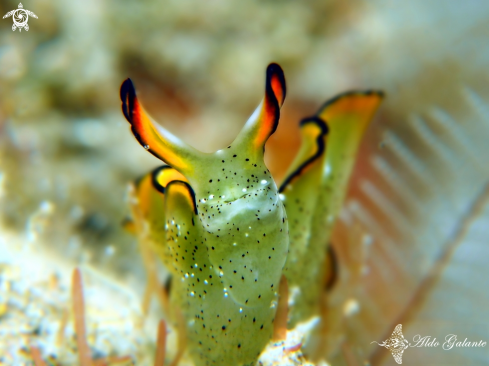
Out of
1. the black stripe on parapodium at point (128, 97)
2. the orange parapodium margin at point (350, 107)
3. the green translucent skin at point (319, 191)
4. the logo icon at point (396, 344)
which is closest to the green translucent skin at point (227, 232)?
the black stripe on parapodium at point (128, 97)

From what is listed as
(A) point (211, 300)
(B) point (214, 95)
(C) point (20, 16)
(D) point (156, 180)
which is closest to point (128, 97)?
(D) point (156, 180)

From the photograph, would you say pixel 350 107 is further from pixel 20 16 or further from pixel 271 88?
pixel 20 16

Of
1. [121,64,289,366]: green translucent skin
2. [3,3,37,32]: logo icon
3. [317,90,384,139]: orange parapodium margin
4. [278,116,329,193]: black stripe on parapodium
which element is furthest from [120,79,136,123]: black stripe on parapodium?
[3,3,37,32]: logo icon

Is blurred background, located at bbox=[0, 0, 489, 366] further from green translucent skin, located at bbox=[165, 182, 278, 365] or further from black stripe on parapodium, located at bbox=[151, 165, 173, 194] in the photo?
black stripe on parapodium, located at bbox=[151, 165, 173, 194]

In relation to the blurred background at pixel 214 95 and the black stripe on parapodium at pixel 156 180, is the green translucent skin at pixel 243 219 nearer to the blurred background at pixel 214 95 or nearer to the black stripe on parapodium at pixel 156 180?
the black stripe on parapodium at pixel 156 180

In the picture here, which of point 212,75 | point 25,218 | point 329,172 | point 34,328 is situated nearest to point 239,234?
point 329,172

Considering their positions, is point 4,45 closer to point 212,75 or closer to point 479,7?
point 212,75
